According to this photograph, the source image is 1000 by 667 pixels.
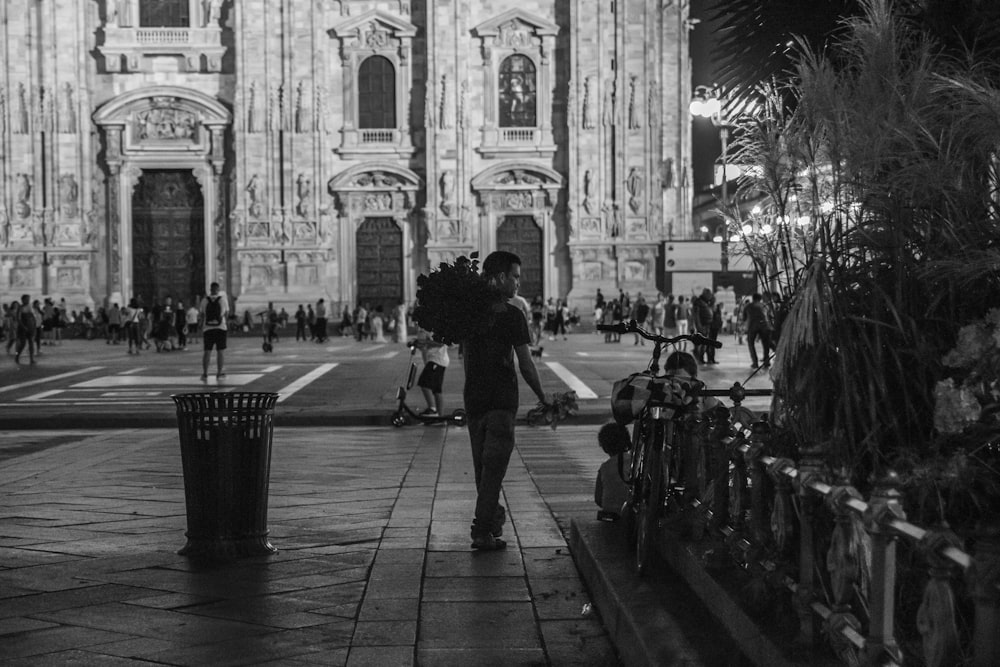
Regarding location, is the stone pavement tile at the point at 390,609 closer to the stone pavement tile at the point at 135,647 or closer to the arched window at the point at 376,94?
the stone pavement tile at the point at 135,647

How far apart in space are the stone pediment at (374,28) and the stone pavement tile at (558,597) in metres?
40.8

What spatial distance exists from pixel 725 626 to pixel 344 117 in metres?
42.5

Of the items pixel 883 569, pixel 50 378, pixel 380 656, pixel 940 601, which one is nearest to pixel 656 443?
pixel 380 656

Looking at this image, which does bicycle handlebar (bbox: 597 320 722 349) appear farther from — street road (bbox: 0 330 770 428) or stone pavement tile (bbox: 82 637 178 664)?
street road (bbox: 0 330 770 428)

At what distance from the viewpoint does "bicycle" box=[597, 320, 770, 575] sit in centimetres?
586

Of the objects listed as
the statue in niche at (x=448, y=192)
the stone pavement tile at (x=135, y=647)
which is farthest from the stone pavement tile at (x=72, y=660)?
the statue in niche at (x=448, y=192)

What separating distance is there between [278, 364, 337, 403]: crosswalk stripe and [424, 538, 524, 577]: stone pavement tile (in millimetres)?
11185

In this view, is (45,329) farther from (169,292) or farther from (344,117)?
(344,117)

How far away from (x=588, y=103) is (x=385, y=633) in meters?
40.9

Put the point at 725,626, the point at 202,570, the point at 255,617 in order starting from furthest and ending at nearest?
the point at 202,570 → the point at 255,617 → the point at 725,626

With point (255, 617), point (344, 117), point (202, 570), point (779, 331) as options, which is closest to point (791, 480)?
point (779, 331)

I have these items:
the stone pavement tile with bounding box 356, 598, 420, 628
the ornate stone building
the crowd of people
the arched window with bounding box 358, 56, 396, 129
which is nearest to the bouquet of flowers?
the stone pavement tile with bounding box 356, 598, 420, 628

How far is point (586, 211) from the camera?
4562 cm

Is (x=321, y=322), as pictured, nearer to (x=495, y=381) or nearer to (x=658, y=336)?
(x=495, y=381)
